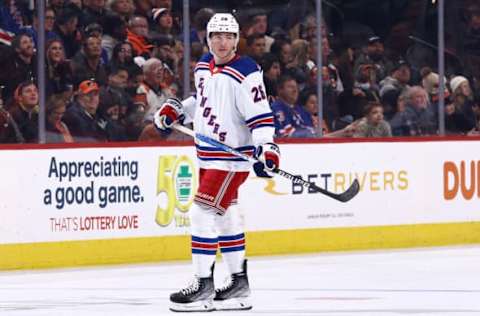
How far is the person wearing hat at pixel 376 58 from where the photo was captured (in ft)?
52.4

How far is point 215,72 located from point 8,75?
3.44 meters

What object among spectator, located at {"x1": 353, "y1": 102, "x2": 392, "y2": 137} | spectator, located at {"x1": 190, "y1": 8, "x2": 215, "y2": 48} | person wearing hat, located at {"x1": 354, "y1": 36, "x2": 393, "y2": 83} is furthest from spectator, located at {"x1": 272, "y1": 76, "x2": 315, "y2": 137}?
spectator, located at {"x1": 190, "y1": 8, "x2": 215, "y2": 48}

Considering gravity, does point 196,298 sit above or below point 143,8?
below

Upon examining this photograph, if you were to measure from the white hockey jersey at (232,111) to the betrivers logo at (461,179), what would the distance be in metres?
6.28

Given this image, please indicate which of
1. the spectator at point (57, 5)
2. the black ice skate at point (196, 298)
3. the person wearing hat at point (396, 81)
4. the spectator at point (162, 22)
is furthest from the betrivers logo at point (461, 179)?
the black ice skate at point (196, 298)

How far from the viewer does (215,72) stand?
10.1 metres

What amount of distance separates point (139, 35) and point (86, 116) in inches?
38.3

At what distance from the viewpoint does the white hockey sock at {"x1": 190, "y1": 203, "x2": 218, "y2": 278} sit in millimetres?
10031

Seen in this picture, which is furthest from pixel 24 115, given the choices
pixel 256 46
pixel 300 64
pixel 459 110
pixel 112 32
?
pixel 459 110

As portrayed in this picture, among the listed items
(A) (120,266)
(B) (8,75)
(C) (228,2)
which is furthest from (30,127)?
(C) (228,2)

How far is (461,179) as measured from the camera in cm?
1623

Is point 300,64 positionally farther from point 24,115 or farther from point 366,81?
point 24,115

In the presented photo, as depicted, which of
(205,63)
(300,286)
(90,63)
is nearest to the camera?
(205,63)

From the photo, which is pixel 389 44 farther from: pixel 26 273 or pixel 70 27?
pixel 26 273
